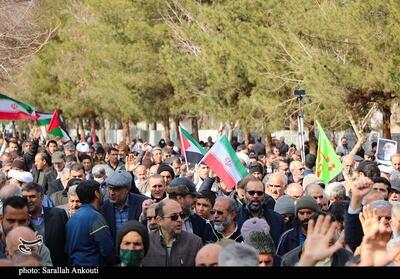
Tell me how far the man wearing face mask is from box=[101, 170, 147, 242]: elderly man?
2462mm

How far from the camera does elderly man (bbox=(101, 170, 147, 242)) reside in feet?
34.4

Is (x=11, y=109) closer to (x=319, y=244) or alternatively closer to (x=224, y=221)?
(x=224, y=221)

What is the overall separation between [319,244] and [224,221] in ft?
11.9

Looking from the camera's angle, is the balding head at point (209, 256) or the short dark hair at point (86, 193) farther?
the short dark hair at point (86, 193)

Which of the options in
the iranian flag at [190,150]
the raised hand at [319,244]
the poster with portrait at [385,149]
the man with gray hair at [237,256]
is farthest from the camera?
the poster with portrait at [385,149]

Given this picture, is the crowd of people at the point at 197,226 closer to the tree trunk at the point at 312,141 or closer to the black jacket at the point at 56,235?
the black jacket at the point at 56,235

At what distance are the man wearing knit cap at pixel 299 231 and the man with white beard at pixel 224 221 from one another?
14.8 inches

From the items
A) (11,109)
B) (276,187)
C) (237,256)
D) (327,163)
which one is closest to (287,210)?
(276,187)

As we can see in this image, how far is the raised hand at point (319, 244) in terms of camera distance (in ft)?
20.5

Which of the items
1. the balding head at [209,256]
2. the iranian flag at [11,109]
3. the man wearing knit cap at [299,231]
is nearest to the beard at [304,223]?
the man wearing knit cap at [299,231]

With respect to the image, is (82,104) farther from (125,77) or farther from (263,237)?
(263,237)

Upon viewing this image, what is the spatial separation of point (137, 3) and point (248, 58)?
1167 cm

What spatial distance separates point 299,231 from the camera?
9.87 metres

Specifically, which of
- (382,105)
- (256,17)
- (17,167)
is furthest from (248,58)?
(17,167)
